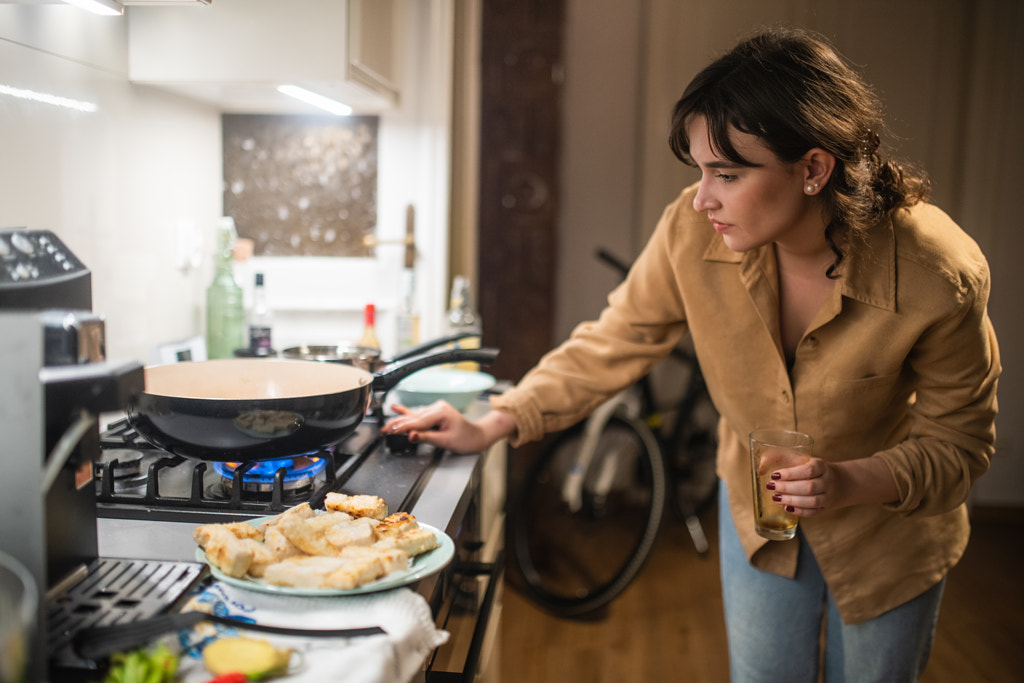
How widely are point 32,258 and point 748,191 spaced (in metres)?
0.91

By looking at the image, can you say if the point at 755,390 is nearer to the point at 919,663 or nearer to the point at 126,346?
the point at 919,663

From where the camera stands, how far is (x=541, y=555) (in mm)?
3230

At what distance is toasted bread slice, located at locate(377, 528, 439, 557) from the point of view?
865 millimetres

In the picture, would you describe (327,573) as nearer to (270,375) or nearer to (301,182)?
(270,375)

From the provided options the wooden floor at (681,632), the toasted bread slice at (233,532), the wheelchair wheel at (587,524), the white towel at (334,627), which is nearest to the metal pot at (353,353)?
the toasted bread slice at (233,532)

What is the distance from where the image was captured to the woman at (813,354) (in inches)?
45.9

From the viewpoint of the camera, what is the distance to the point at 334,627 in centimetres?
74

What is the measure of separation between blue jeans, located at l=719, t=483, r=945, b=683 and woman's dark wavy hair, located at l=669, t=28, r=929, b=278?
0.55m

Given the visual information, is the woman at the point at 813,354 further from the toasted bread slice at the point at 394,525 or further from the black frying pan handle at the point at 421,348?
the toasted bread slice at the point at 394,525

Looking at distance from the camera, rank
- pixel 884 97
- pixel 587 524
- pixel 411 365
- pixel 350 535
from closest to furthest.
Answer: pixel 350 535
pixel 411 365
pixel 587 524
pixel 884 97

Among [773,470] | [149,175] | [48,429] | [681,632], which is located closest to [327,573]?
[48,429]

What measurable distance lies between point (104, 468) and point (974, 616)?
9.43 ft

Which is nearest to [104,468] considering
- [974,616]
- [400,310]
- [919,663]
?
[400,310]

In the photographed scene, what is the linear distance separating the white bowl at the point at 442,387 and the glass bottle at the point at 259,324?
339 millimetres
